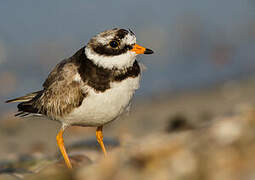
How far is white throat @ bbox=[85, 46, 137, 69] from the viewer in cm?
615

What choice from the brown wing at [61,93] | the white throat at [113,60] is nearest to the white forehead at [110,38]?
the white throat at [113,60]

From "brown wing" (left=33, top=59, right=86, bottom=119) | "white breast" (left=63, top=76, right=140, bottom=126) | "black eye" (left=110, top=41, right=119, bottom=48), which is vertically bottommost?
"white breast" (left=63, top=76, right=140, bottom=126)

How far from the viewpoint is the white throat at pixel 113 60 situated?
242 inches

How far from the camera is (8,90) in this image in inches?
604

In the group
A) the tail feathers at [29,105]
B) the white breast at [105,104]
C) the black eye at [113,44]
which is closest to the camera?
the white breast at [105,104]

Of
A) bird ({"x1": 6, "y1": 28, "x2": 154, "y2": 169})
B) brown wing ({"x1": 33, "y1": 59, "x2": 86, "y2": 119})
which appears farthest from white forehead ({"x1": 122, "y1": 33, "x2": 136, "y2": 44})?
brown wing ({"x1": 33, "y1": 59, "x2": 86, "y2": 119})

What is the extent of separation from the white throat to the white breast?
221mm

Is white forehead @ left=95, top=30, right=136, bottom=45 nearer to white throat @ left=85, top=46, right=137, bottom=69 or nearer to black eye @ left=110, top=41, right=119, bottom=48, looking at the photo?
black eye @ left=110, top=41, right=119, bottom=48

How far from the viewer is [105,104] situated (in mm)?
6117

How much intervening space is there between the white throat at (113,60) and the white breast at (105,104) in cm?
22

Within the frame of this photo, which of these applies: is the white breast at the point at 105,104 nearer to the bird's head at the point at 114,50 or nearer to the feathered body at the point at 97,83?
the feathered body at the point at 97,83

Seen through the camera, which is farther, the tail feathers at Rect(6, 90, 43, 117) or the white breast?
the tail feathers at Rect(6, 90, 43, 117)

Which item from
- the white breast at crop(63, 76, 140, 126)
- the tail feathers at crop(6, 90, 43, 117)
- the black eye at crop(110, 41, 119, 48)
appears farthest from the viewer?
the tail feathers at crop(6, 90, 43, 117)

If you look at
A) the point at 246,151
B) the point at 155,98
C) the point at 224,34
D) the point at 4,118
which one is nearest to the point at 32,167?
the point at 246,151
